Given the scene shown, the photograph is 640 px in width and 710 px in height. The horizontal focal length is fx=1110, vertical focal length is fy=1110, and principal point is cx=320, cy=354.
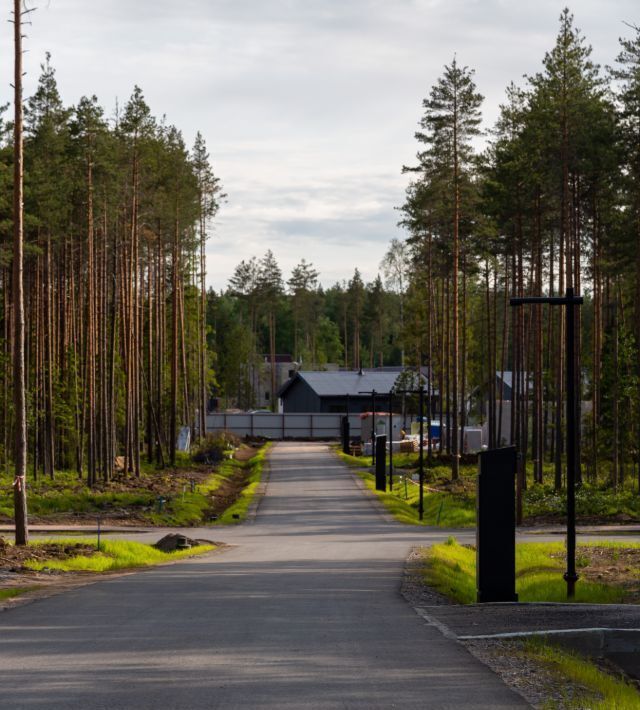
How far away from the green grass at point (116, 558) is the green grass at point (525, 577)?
17.9 ft

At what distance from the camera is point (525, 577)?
771 inches

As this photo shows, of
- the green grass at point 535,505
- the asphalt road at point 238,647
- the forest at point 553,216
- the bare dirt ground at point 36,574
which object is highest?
the forest at point 553,216

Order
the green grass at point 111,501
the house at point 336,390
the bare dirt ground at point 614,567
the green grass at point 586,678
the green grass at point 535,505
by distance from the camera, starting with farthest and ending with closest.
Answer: the house at point 336,390, the green grass at point 535,505, the green grass at point 111,501, the bare dirt ground at point 614,567, the green grass at point 586,678

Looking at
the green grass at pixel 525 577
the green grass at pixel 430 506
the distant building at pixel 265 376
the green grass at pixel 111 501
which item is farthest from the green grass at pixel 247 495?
the distant building at pixel 265 376

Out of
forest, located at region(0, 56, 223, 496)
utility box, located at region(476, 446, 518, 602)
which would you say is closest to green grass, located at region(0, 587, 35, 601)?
utility box, located at region(476, 446, 518, 602)

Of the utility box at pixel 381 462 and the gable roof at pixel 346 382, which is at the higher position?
the gable roof at pixel 346 382

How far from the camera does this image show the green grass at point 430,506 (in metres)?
35.8

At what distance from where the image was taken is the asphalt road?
764cm

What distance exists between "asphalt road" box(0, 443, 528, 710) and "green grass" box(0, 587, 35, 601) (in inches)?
30.2

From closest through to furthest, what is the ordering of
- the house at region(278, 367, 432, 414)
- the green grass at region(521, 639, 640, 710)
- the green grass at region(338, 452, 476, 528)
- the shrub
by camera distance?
the green grass at region(521, 639, 640, 710)
the green grass at region(338, 452, 476, 528)
the shrub
the house at region(278, 367, 432, 414)

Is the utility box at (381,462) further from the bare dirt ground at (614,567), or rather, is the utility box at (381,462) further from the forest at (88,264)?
the bare dirt ground at (614,567)

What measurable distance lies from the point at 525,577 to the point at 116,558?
805 cm

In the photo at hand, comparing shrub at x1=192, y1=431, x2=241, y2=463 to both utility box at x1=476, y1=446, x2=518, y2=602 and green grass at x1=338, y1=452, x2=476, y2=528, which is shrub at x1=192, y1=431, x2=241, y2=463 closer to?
green grass at x1=338, y1=452, x2=476, y2=528

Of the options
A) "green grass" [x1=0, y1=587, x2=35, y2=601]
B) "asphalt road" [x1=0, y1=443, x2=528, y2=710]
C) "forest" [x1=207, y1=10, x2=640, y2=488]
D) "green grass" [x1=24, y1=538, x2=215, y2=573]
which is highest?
"forest" [x1=207, y1=10, x2=640, y2=488]
